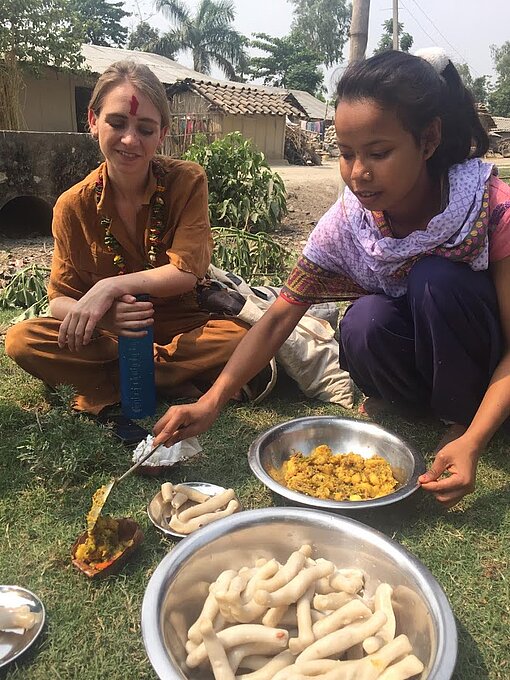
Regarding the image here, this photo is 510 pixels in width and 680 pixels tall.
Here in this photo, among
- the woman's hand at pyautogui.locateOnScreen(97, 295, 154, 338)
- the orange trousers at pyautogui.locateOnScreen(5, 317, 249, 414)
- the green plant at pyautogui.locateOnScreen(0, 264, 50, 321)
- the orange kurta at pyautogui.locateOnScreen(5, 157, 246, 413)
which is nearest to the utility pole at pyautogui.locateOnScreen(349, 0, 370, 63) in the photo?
the orange kurta at pyautogui.locateOnScreen(5, 157, 246, 413)

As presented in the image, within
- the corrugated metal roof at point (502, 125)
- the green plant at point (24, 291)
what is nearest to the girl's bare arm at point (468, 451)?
the green plant at point (24, 291)

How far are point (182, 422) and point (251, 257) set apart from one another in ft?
9.70

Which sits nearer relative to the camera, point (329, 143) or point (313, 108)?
point (329, 143)

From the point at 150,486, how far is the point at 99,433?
1.06 feet

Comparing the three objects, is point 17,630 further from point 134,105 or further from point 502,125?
point 502,125

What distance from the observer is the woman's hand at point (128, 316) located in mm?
2297

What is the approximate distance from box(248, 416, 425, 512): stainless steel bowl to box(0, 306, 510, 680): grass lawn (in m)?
0.13

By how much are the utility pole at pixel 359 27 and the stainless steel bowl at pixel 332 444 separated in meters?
3.56

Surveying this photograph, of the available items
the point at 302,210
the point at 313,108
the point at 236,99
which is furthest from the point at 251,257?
the point at 313,108

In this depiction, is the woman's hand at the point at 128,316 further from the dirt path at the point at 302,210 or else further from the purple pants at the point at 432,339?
the dirt path at the point at 302,210

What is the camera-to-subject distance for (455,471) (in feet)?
5.25

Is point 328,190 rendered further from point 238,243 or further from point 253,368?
point 253,368

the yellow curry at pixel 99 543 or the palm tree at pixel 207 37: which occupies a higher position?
the palm tree at pixel 207 37

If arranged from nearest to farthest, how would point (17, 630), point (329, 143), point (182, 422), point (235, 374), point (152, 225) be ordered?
1. point (17, 630)
2. point (182, 422)
3. point (235, 374)
4. point (152, 225)
5. point (329, 143)
